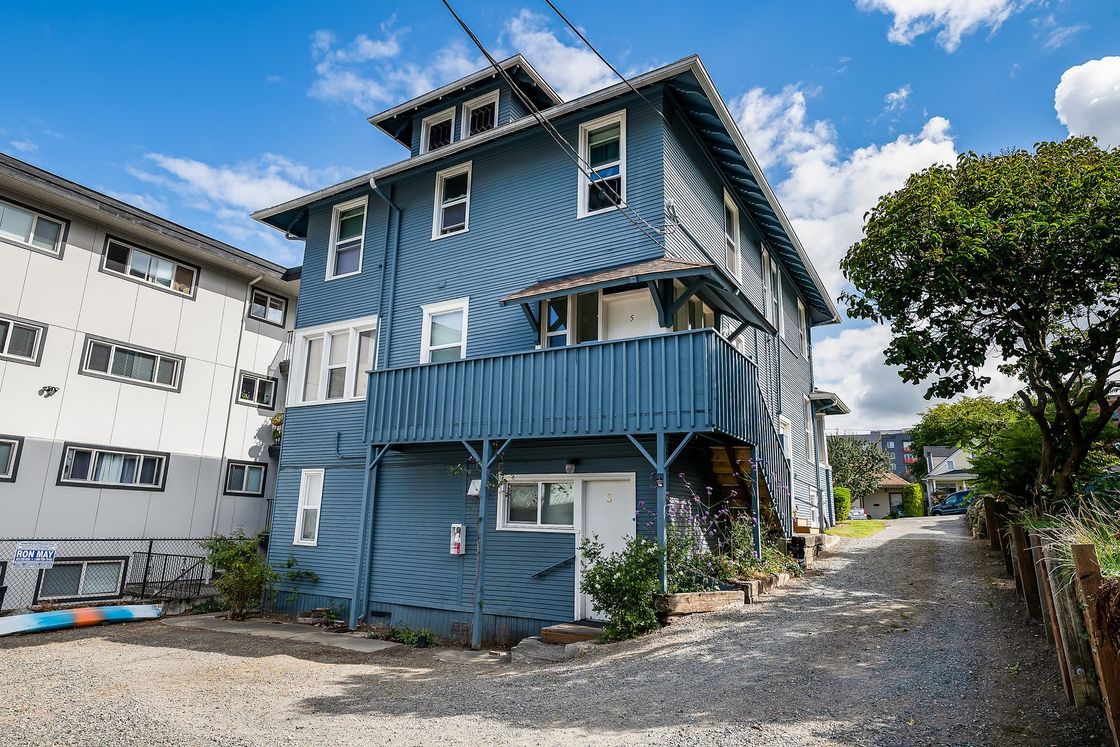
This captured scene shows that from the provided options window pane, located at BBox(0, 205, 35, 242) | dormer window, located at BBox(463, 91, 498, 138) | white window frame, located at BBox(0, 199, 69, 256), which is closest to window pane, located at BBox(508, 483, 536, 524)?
dormer window, located at BBox(463, 91, 498, 138)

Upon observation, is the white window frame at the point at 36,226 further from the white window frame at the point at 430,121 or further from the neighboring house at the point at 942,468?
the neighboring house at the point at 942,468

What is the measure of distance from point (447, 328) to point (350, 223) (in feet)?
15.6

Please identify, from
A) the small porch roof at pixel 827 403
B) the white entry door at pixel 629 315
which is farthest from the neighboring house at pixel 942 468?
the white entry door at pixel 629 315

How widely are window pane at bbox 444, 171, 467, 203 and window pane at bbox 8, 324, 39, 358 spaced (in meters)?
10.1

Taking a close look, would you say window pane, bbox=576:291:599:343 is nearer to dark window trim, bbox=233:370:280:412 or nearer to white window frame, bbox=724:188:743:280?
white window frame, bbox=724:188:743:280

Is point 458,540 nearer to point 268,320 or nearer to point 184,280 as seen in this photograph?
point 184,280

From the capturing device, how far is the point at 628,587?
9234 millimetres

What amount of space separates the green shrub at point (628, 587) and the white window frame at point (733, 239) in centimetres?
768

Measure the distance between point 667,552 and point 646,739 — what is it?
4455 millimetres

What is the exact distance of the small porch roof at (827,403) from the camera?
21172 mm

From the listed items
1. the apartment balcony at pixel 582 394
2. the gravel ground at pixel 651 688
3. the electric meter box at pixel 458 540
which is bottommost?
the gravel ground at pixel 651 688

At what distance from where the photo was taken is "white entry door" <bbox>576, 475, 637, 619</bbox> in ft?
36.2

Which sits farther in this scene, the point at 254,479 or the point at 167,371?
the point at 254,479

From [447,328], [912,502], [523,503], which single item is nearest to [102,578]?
Result: [447,328]
